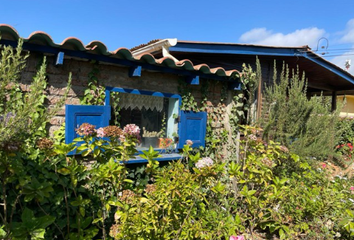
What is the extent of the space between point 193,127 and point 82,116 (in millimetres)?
2135

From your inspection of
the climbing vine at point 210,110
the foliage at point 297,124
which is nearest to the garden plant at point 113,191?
the foliage at point 297,124

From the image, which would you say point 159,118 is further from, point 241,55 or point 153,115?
point 241,55

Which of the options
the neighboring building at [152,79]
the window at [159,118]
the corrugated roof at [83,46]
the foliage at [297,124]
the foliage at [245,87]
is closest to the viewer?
the corrugated roof at [83,46]

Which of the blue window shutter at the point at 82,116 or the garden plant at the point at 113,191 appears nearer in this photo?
the garden plant at the point at 113,191

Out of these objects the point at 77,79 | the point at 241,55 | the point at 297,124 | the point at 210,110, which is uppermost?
the point at 241,55

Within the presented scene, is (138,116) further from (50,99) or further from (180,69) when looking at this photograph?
(50,99)

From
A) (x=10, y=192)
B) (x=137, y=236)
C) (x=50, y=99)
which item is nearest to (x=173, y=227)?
(x=137, y=236)

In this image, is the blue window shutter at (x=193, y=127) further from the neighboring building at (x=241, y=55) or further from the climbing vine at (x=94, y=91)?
the climbing vine at (x=94, y=91)

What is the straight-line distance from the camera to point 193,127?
185 inches

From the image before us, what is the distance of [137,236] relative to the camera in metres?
2.16

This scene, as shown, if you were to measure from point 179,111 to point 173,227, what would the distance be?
2419 mm

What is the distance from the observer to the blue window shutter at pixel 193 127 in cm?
454

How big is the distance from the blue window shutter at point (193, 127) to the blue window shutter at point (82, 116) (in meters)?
1.48

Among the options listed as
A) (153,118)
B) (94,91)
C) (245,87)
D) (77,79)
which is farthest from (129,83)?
(245,87)
